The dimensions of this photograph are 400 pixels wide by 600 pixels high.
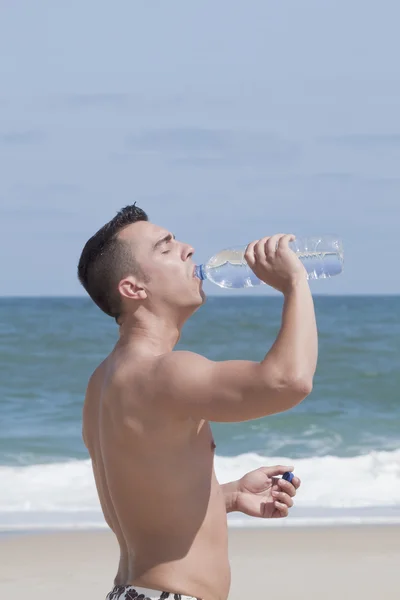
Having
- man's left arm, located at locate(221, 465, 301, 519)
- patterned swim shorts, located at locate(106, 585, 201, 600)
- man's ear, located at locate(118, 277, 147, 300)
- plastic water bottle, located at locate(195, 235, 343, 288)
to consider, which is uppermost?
plastic water bottle, located at locate(195, 235, 343, 288)

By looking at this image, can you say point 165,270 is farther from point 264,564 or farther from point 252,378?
point 264,564

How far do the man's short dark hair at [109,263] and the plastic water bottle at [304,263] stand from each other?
0.40m

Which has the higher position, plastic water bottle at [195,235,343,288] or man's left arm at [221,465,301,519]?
plastic water bottle at [195,235,343,288]

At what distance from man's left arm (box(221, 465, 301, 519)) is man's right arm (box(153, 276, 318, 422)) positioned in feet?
2.00

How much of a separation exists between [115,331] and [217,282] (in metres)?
27.3

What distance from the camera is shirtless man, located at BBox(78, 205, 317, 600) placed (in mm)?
3004

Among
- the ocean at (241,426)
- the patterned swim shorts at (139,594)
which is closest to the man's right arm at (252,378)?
the patterned swim shorts at (139,594)

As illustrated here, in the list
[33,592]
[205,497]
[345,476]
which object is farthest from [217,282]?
[345,476]

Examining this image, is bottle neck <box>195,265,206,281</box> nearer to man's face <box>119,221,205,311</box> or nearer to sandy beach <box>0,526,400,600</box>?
man's face <box>119,221,205,311</box>

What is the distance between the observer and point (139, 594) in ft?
10.6

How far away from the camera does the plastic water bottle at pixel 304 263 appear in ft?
12.6

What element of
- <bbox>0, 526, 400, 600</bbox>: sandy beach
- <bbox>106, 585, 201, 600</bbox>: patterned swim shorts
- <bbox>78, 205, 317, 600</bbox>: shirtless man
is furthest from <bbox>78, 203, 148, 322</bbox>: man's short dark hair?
<bbox>0, 526, 400, 600</bbox>: sandy beach

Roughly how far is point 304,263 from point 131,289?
75 cm

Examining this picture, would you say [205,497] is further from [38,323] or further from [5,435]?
[38,323]
